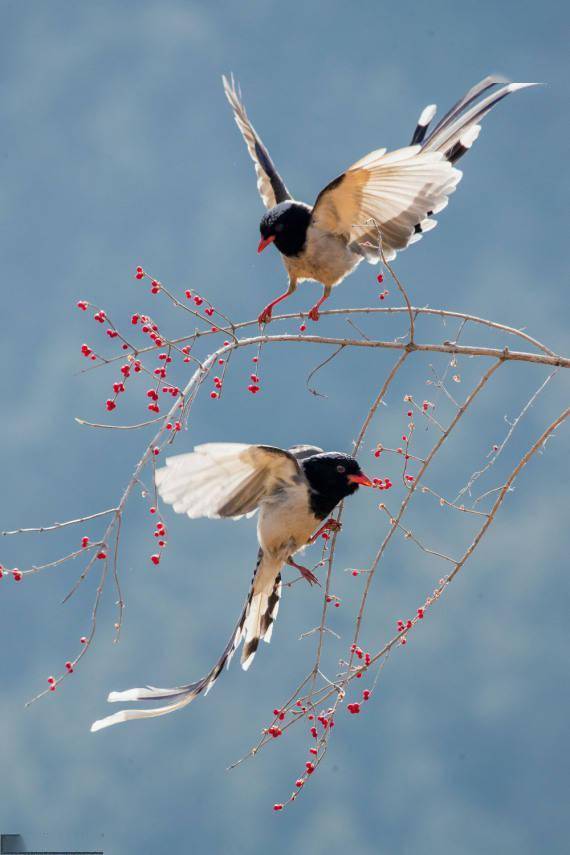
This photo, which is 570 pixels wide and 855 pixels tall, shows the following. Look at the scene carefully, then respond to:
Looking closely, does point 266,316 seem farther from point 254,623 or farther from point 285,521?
point 254,623

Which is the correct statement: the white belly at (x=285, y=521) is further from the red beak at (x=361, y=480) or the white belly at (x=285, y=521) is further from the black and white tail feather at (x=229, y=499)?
the red beak at (x=361, y=480)

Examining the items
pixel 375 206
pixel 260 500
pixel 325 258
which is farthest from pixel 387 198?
pixel 260 500

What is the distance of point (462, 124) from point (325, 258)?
80 centimetres

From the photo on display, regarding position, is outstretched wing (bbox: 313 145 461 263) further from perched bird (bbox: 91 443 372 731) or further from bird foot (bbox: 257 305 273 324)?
perched bird (bbox: 91 443 372 731)

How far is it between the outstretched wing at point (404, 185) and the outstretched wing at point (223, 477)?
1.00 metres

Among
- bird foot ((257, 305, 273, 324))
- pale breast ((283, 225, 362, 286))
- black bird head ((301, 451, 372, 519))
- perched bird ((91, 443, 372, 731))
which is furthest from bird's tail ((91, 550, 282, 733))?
pale breast ((283, 225, 362, 286))

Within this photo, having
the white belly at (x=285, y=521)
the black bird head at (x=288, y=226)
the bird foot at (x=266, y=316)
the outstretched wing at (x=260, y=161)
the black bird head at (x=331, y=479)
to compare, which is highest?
the outstretched wing at (x=260, y=161)

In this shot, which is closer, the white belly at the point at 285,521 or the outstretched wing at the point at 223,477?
the outstretched wing at the point at 223,477

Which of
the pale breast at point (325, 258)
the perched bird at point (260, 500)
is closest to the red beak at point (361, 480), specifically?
the perched bird at point (260, 500)

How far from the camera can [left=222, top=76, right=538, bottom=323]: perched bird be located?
12.4ft

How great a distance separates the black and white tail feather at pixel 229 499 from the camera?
322cm

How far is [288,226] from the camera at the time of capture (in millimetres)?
4293

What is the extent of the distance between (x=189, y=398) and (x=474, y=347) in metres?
1.12

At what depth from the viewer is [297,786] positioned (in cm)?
310
